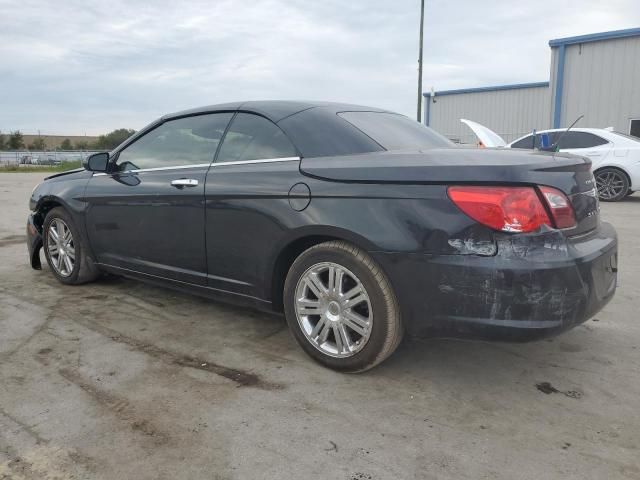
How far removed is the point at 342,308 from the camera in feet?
9.46

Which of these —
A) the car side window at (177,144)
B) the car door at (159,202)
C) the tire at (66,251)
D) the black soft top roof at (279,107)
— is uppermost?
the black soft top roof at (279,107)

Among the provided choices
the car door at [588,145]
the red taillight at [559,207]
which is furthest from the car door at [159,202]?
the car door at [588,145]

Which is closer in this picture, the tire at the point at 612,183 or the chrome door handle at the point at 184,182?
the chrome door handle at the point at 184,182

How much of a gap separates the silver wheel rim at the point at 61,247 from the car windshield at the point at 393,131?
8.92 ft

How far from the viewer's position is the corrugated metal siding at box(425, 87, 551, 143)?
75.7ft

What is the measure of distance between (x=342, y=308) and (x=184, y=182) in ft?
4.54

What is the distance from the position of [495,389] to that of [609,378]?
627 millimetres

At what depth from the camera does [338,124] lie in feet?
10.4

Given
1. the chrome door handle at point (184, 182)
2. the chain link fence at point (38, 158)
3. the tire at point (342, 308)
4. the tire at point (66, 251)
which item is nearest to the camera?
the tire at point (342, 308)

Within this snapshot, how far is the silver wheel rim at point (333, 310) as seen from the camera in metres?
2.83

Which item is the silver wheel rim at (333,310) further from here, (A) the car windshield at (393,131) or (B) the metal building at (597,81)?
(B) the metal building at (597,81)

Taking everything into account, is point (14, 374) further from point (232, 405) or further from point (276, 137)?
point (276, 137)

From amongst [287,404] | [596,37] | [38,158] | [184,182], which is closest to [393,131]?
[184,182]

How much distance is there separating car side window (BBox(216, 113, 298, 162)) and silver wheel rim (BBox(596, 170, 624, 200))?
9.04 metres
